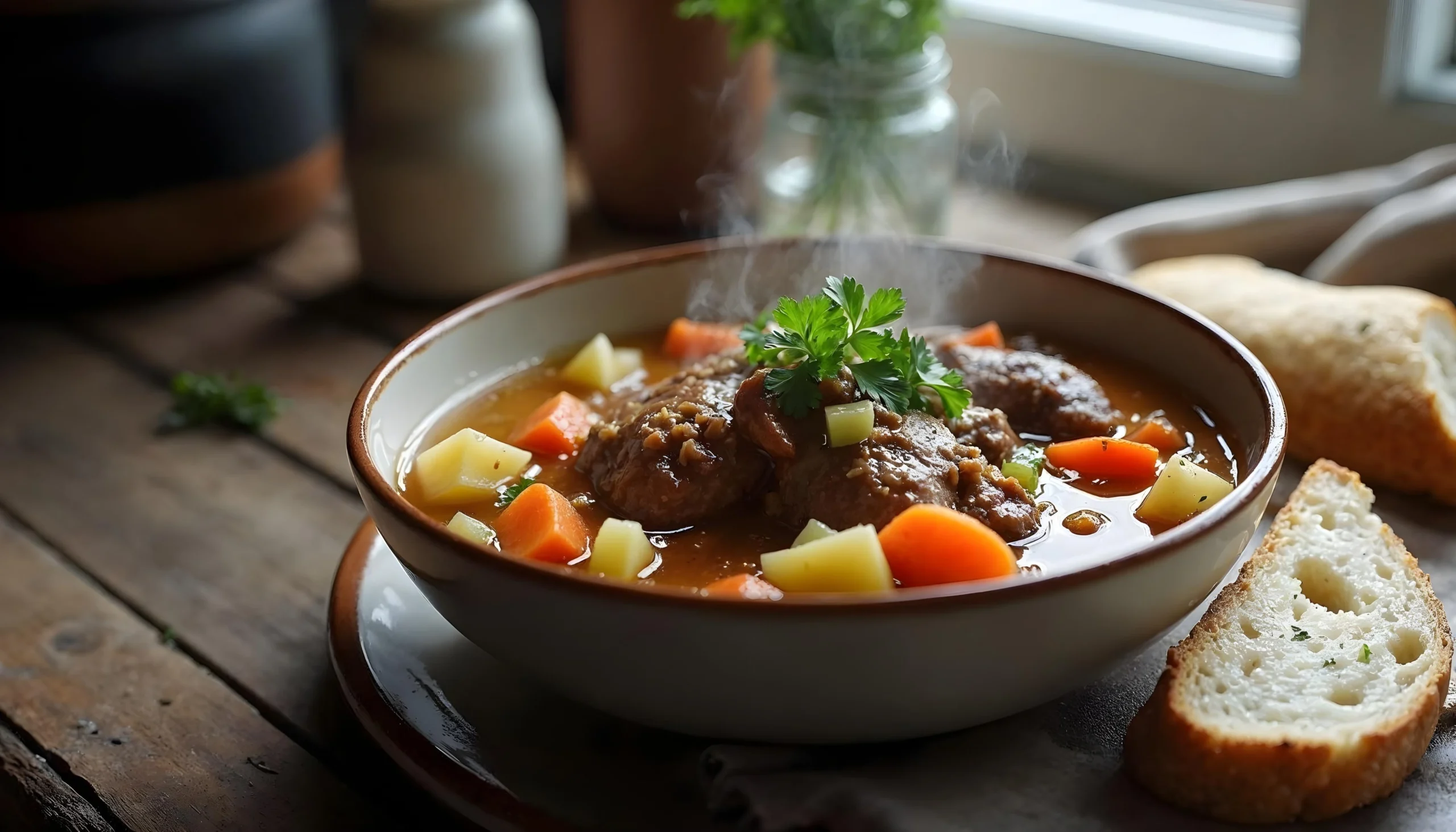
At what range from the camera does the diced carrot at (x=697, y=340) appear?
9.60 feet

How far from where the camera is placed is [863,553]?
1.92 meters

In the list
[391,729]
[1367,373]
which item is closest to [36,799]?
[391,729]

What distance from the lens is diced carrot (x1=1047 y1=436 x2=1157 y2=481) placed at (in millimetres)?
2396

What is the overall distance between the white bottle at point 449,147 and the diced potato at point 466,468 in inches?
64.4

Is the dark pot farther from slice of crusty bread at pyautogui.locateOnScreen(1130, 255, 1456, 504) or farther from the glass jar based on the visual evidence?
slice of crusty bread at pyautogui.locateOnScreen(1130, 255, 1456, 504)

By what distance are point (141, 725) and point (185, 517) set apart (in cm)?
80

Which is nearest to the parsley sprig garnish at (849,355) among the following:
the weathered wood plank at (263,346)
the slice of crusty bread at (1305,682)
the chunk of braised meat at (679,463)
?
the chunk of braised meat at (679,463)

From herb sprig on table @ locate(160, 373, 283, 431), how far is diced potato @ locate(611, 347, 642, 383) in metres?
1.05

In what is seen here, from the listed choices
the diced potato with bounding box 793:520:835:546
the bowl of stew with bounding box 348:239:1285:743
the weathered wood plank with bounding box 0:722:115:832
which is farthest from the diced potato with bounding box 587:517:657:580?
the weathered wood plank with bounding box 0:722:115:832

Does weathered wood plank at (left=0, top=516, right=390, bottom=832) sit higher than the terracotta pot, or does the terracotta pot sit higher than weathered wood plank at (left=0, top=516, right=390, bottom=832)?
the terracotta pot

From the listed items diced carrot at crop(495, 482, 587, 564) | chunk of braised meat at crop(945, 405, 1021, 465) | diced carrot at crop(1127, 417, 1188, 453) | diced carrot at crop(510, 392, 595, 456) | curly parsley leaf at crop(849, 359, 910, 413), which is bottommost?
diced carrot at crop(510, 392, 595, 456)

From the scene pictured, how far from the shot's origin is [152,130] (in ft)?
13.0

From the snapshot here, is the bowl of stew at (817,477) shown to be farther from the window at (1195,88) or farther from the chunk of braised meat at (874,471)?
the window at (1195,88)

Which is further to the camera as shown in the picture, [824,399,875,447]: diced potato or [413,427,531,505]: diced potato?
[413,427,531,505]: diced potato
